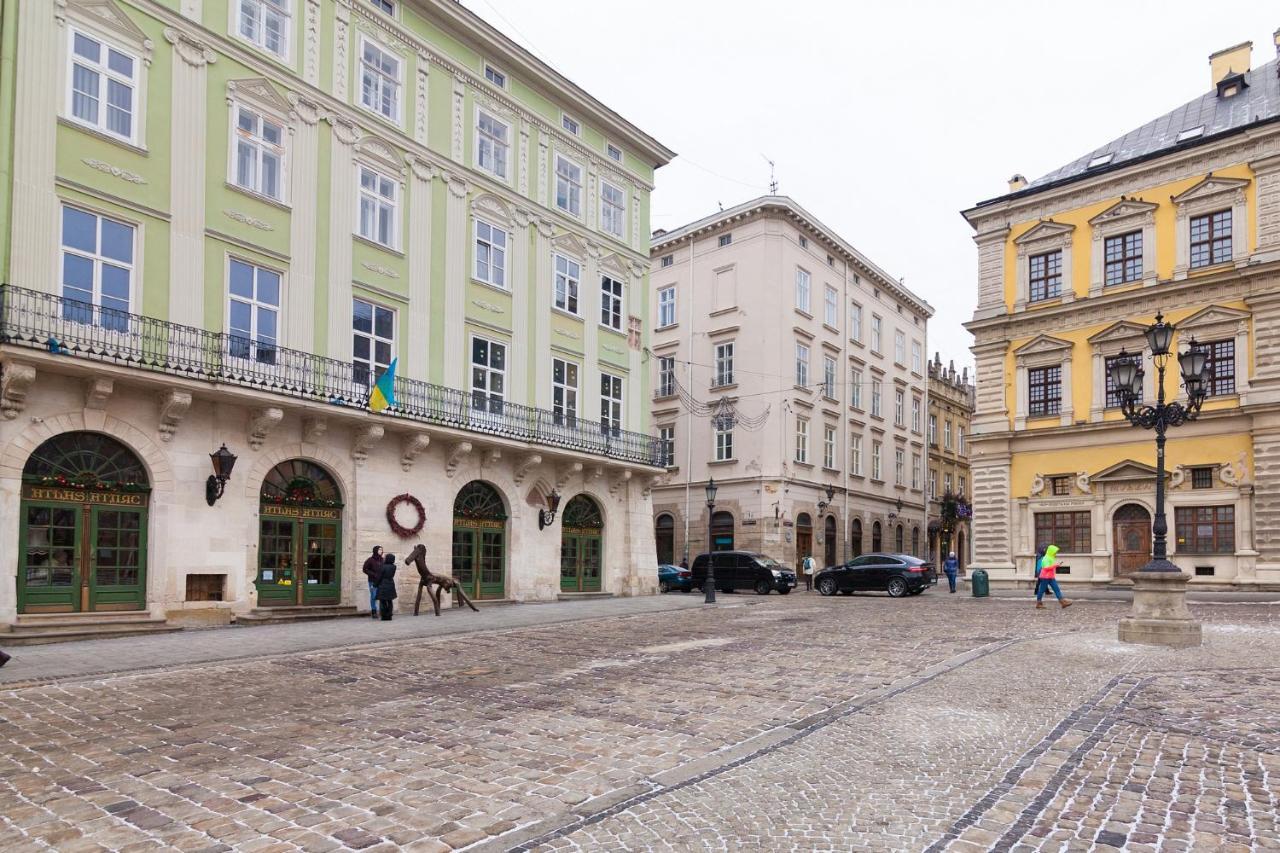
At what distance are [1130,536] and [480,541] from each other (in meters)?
23.8

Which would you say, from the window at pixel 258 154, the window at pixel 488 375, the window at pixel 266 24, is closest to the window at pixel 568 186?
the window at pixel 488 375

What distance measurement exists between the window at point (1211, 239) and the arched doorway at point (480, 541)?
86.6 feet

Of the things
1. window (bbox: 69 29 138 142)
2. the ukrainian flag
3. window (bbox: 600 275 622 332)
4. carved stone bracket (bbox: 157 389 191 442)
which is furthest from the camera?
window (bbox: 600 275 622 332)

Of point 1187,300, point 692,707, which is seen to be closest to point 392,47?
point 692,707

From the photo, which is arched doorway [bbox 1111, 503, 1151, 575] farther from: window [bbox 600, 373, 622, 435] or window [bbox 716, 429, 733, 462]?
window [bbox 600, 373, 622, 435]

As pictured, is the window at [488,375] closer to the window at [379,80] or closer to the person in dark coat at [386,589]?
the person in dark coat at [386,589]

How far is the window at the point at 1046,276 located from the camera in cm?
3631

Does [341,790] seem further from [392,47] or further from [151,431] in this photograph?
[392,47]

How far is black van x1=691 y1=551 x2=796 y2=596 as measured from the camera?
33.3 metres

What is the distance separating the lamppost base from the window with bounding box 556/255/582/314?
17661 millimetres

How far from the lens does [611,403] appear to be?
29.2m

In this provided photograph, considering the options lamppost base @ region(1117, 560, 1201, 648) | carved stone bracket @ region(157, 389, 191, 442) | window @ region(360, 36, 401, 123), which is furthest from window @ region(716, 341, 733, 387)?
lamppost base @ region(1117, 560, 1201, 648)

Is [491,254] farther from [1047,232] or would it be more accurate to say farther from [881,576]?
[1047,232]

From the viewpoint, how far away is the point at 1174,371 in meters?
32.7
